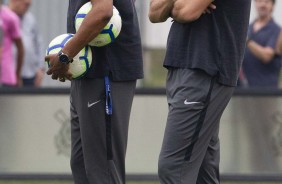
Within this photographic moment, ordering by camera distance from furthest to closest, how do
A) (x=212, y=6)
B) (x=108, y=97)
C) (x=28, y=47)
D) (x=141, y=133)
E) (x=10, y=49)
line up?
(x=28, y=47), (x=10, y=49), (x=141, y=133), (x=108, y=97), (x=212, y=6)

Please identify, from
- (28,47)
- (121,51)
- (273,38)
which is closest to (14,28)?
(28,47)

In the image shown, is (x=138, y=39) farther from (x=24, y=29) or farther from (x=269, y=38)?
(x=24, y=29)

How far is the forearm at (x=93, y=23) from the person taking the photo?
4.77 meters

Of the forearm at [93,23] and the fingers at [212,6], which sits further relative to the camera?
the forearm at [93,23]

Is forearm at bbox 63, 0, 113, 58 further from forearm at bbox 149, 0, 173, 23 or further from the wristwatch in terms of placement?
forearm at bbox 149, 0, 173, 23

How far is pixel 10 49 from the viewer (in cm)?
927

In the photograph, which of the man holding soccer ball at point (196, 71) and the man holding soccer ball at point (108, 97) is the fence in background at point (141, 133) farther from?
the man holding soccer ball at point (196, 71)

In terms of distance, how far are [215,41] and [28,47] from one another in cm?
526

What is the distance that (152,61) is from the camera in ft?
50.4

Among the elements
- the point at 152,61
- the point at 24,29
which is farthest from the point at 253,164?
the point at 152,61

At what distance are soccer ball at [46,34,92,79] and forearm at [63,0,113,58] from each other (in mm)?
94

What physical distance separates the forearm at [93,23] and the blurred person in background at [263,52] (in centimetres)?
439

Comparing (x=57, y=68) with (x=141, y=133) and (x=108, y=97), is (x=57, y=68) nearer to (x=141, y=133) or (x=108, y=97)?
(x=108, y=97)

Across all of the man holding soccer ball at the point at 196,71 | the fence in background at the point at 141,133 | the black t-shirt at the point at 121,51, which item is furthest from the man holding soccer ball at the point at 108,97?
the fence in background at the point at 141,133
